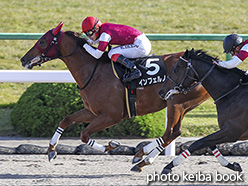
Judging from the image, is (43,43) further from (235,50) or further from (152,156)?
(235,50)

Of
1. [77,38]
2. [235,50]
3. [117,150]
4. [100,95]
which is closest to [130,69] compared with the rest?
[100,95]

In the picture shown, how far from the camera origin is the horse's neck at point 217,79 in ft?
Result: 17.0

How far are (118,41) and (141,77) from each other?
51cm

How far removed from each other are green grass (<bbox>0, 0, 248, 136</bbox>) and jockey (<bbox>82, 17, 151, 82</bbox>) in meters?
5.30

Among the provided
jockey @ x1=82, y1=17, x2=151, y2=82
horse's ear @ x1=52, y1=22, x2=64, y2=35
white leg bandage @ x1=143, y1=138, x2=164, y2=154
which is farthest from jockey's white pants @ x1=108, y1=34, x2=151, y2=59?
white leg bandage @ x1=143, y1=138, x2=164, y2=154

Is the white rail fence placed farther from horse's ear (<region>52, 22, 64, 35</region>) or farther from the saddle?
the saddle

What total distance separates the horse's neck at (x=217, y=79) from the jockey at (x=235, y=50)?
115 millimetres

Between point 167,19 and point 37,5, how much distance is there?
13.2ft

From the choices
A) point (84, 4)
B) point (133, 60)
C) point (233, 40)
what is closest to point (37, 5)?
point (84, 4)

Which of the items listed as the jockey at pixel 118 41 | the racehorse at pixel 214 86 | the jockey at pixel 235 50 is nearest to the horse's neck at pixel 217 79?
the racehorse at pixel 214 86

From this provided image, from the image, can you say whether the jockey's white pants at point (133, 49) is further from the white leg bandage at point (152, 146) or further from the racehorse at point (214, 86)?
the white leg bandage at point (152, 146)

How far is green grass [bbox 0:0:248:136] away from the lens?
40.4 feet

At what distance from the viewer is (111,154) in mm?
6578

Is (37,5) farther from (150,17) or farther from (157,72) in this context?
(157,72)
